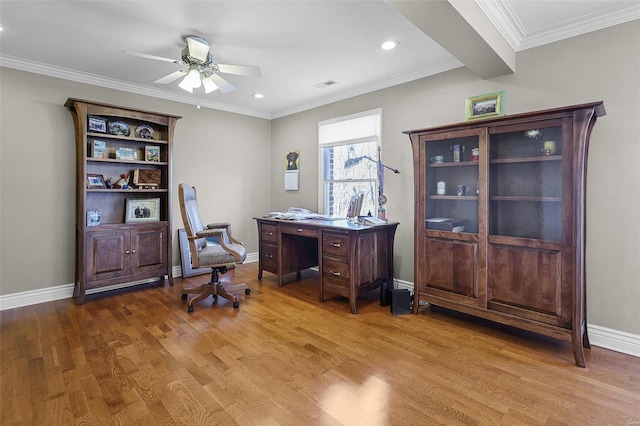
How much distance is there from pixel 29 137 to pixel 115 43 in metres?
1.48

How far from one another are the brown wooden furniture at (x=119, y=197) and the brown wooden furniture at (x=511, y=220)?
3031 mm

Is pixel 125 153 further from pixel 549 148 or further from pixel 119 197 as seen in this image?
pixel 549 148

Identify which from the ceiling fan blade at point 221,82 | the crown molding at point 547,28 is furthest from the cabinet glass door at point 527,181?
the ceiling fan blade at point 221,82

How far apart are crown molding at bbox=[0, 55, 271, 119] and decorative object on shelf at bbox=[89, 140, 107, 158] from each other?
2.35 ft

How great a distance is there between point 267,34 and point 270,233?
222 cm

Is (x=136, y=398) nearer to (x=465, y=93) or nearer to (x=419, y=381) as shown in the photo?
(x=419, y=381)

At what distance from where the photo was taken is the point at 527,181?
2459mm

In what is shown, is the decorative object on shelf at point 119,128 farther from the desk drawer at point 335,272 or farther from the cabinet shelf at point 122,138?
the desk drawer at point 335,272

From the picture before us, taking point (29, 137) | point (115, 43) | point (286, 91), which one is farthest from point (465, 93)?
point (29, 137)

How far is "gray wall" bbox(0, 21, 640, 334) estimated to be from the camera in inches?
91.6

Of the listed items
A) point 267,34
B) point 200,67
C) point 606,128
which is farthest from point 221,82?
point 606,128

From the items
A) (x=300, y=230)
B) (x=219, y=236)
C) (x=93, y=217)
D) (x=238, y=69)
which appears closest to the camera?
(x=238, y=69)

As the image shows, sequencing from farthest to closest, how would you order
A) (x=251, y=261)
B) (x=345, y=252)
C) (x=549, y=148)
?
(x=251, y=261) → (x=345, y=252) → (x=549, y=148)

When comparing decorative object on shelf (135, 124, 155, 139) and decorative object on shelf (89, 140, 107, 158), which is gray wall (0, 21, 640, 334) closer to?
decorative object on shelf (89, 140, 107, 158)
